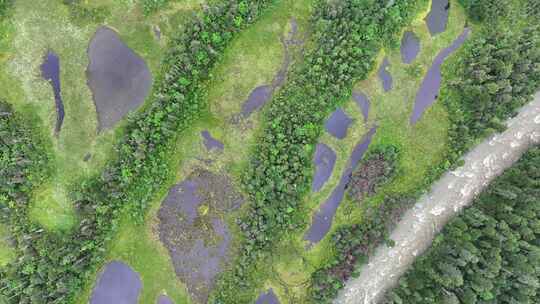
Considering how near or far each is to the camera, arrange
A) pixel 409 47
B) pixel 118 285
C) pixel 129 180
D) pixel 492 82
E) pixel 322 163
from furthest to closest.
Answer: pixel 409 47, pixel 322 163, pixel 118 285, pixel 492 82, pixel 129 180

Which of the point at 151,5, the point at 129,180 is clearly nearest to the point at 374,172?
the point at 129,180

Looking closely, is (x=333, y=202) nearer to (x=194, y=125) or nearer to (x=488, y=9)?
(x=194, y=125)

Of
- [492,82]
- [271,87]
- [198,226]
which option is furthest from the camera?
[271,87]

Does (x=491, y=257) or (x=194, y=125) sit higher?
(x=194, y=125)

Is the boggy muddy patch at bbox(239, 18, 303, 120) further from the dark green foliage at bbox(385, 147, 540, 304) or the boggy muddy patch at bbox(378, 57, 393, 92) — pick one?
the dark green foliage at bbox(385, 147, 540, 304)

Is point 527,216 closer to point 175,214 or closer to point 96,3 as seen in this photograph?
point 175,214

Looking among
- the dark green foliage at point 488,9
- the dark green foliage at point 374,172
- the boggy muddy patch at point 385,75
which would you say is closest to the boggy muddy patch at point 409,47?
the boggy muddy patch at point 385,75

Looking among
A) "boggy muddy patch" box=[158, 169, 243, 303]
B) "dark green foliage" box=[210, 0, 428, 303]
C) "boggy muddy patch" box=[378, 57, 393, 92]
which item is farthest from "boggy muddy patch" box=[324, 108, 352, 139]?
"boggy muddy patch" box=[158, 169, 243, 303]

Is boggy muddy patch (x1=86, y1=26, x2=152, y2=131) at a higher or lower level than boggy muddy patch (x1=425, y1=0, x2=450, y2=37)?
lower
